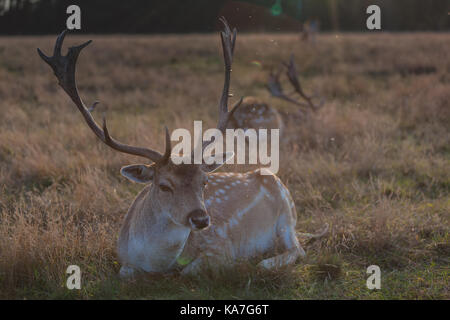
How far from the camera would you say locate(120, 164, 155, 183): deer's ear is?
3055mm

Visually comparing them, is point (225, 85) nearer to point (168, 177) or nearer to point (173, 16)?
point (168, 177)

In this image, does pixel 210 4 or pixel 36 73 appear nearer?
pixel 36 73

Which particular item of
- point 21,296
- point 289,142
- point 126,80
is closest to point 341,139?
point 289,142

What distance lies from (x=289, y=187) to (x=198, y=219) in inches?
106

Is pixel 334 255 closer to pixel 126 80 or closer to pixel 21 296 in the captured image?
pixel 21 296

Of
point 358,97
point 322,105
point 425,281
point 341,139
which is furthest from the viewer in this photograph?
point 358,97

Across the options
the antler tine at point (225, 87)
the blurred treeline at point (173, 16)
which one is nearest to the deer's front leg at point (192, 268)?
the antler tine at point (225, 87)

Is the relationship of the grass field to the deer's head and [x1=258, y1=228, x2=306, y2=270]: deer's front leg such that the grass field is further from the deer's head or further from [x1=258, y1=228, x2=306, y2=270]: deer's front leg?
the deer's head

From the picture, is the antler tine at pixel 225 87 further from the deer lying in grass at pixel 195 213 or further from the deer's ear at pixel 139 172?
the deer's ear at pixel 139 172

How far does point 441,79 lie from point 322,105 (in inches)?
181

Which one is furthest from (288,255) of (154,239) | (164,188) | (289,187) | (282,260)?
(289,187)

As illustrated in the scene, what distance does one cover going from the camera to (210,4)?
129 feet

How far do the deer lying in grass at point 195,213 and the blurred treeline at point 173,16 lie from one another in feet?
98.3

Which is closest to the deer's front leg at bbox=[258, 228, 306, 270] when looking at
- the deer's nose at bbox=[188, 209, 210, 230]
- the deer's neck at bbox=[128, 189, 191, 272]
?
the deer's neck at bbox=[128, 189, 191, 272]
